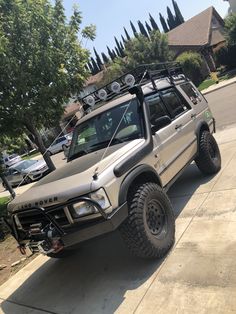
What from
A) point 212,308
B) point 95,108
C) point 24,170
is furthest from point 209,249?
point 24,170

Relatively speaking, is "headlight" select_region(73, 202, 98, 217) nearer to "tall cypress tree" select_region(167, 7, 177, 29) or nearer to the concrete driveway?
the concrete driveway

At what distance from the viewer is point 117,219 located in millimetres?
4070

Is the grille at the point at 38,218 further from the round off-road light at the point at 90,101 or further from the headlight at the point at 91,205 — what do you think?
the round off-road light at the point at 90,101

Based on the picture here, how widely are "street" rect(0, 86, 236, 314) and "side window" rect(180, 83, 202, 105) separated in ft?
5.55

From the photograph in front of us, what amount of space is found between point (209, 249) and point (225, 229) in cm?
45

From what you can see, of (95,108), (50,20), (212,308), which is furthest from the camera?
(50,20)

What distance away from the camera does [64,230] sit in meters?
4.19

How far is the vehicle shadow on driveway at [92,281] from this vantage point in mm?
4191

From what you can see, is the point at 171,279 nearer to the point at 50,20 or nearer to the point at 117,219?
the point at 117,219

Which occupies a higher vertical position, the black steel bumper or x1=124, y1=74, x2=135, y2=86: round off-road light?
x1=124, y1=74, x2=135, y2=86: round off-road light

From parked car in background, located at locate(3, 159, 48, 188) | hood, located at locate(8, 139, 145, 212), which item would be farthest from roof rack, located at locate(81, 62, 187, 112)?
parked car in background, located at locate(3, 159, 48, 188)

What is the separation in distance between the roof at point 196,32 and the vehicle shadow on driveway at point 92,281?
133 ft

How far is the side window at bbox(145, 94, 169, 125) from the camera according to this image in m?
5.73

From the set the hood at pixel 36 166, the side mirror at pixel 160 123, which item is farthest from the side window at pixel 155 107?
the hood at pixel 36 166
